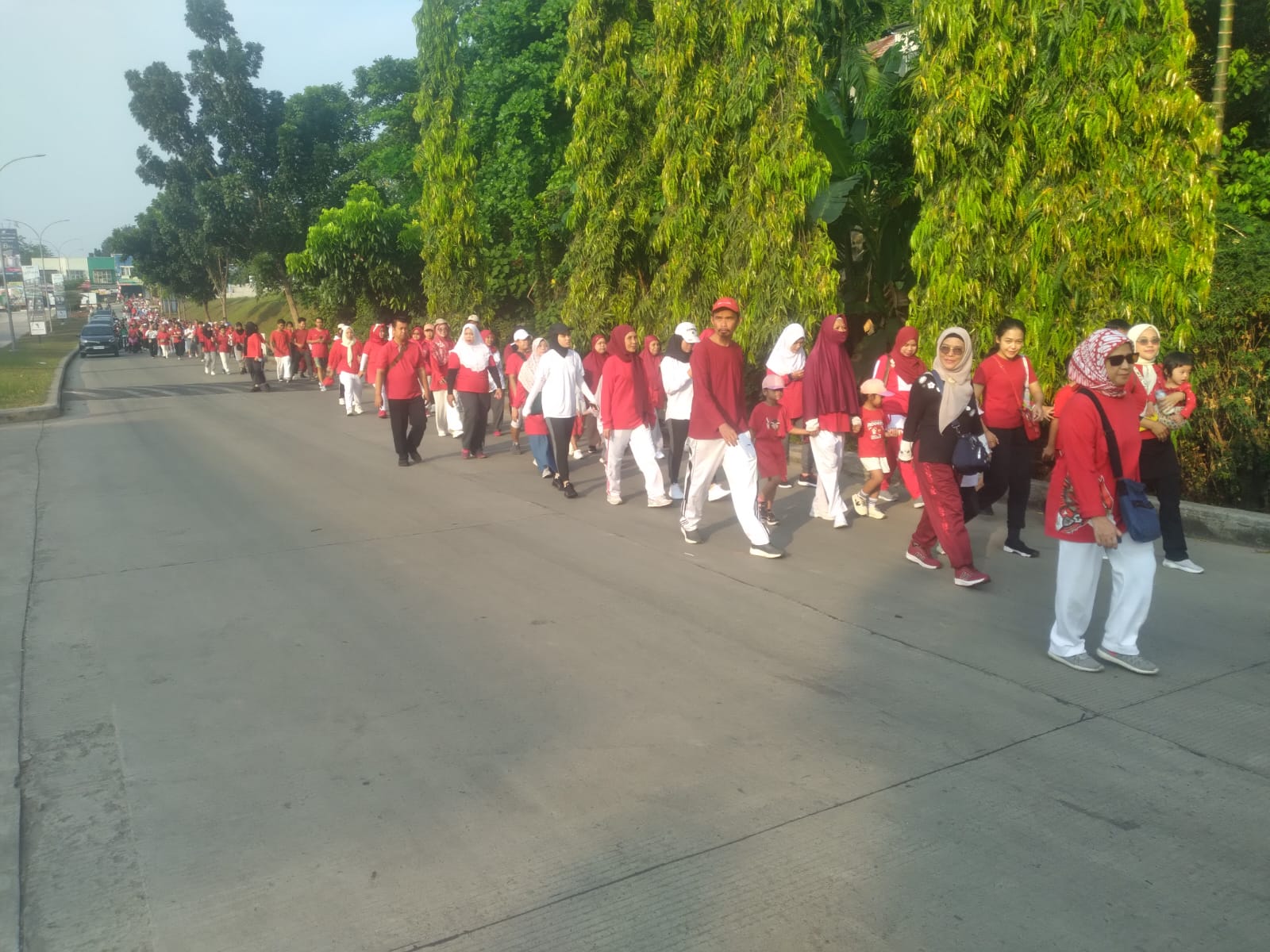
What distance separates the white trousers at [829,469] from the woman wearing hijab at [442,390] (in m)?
7.46

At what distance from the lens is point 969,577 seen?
6.99 meters

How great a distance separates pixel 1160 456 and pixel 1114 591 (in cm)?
200

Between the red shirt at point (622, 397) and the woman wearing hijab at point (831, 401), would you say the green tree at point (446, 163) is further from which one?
the woman wearing hijab at point (831, 401)

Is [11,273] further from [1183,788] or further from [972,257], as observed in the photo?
[1183,788]

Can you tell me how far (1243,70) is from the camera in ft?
46.1

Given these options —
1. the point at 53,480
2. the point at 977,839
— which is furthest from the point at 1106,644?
the point at 53,480

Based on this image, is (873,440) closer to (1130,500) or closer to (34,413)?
(1130,500)

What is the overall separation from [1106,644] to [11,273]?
79444mm

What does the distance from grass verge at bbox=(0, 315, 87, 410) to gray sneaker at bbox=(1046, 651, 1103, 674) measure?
758 inches

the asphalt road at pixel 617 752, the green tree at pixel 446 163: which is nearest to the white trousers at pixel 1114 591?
the asphalt road at pixel 617 752

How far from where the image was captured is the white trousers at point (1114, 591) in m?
5.31

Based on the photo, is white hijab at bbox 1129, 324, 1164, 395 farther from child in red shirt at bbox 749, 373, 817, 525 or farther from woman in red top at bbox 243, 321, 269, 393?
woman in red top at bbox 243, 321, 269, 393

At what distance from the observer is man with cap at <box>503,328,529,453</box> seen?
45.0 feet

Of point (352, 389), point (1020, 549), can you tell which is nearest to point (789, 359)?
point (1020, 549)
